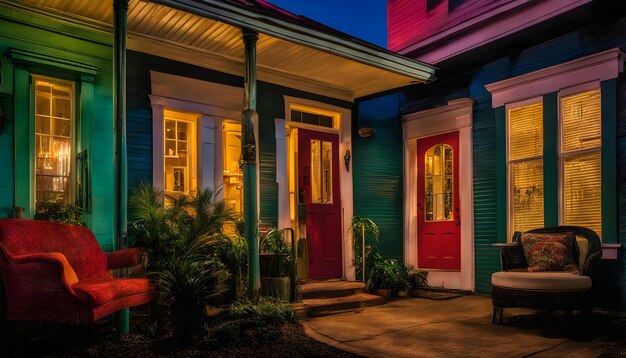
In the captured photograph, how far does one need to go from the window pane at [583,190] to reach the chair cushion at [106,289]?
5517 millimetres

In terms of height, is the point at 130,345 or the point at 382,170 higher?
the point at 382,170

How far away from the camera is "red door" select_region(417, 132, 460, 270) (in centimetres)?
869

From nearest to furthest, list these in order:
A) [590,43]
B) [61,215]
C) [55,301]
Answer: [55,301] < [61,215] < [590,43]

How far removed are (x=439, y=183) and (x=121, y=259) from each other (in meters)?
5.65

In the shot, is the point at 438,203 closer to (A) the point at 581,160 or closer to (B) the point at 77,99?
(A) the point at 581,160

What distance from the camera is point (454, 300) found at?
776cm

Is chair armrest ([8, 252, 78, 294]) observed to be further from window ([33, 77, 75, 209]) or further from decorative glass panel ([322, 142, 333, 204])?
decorative glass panel ([322, 142, 333, 204])

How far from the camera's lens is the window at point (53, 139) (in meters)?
5.83

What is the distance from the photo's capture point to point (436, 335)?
5430 millimetres

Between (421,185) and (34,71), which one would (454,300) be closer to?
(421,185)

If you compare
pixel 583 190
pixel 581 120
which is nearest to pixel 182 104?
pixel 581 120

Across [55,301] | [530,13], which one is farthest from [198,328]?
[530,13]

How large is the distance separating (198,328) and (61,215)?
2.15 m

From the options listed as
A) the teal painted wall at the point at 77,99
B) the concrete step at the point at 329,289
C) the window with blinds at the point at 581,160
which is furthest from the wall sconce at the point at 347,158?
the teal painted wall at the point at 77,99
